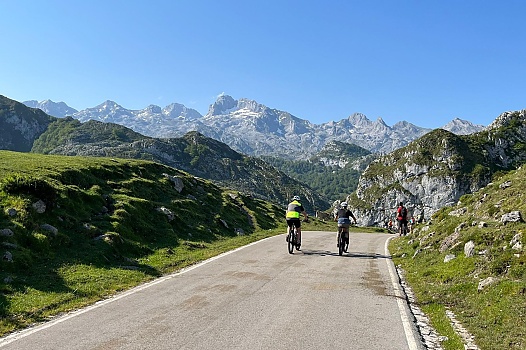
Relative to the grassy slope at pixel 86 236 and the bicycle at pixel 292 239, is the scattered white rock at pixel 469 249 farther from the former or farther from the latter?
the grassy slope at pixel 86 236

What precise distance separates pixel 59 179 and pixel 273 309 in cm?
1999

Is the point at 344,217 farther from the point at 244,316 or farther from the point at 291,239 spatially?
the point at 244,316

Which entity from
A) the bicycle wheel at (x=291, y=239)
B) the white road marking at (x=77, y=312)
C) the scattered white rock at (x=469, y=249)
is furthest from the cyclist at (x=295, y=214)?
the scattered white rock at (x=469, y=249)

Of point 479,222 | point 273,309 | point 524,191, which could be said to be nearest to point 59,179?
point 273,309

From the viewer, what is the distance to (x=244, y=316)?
976 centimetres

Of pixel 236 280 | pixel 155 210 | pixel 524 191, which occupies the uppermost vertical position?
pixel 524 191

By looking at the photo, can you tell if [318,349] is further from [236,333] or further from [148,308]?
[148,308]

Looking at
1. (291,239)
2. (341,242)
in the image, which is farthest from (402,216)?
(291,239)

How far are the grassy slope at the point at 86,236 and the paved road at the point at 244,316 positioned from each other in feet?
4.89

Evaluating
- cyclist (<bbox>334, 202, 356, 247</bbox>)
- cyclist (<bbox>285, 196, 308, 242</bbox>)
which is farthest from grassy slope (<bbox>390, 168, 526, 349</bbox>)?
cyclist (<bbox>285, 196, 308, 242</bbox>)

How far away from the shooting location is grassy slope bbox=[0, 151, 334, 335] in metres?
12.1

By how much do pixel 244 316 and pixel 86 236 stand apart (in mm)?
12228

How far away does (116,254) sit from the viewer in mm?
18000

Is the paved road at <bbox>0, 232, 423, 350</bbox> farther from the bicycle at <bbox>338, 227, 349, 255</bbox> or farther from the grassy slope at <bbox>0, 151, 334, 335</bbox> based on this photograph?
the bicycle at <bbox>338, 227, 349, 255</bbox>
